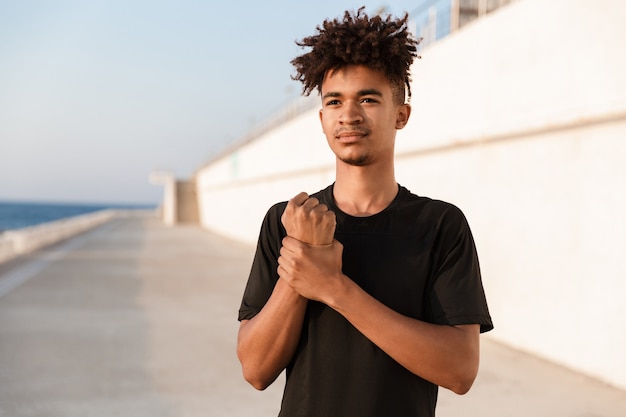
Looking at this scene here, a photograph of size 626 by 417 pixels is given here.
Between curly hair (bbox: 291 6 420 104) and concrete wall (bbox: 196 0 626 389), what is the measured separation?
484 centimetres

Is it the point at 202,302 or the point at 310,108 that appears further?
the point at 310,108

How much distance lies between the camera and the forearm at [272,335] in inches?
60.2

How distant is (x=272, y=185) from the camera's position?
78.2 ft

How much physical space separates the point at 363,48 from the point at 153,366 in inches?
212

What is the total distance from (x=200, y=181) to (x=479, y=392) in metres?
47.6

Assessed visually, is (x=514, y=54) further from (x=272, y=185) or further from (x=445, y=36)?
(x=272, y=185)

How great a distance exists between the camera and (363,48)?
1.67 metres

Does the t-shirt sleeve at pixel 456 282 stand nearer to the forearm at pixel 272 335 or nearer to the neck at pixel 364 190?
the neck at pixel 364 190

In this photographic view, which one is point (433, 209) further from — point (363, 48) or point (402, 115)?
point (363, 48)

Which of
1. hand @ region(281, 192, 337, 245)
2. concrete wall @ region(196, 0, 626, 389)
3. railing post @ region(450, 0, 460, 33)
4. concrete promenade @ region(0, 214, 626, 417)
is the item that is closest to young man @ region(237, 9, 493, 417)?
hand @ region(281, 192, 337, 245)

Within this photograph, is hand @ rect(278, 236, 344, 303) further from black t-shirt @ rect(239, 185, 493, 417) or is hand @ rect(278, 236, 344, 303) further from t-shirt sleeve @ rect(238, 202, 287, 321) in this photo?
t-shirt sleeve @ rect(238, 202, 287, 321)

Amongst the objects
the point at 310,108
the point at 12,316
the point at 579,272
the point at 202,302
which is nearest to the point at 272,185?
the point at 310,108

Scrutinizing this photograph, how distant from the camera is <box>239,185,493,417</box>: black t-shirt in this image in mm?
1584

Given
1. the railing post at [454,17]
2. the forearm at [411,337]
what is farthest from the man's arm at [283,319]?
the railing post at [454,17]
